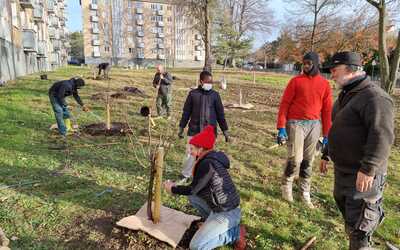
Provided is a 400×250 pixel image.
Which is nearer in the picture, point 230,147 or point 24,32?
point 230,147

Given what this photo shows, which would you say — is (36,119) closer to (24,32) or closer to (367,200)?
(367,200)

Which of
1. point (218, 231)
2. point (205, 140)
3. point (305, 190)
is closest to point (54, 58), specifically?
point (305, 190)

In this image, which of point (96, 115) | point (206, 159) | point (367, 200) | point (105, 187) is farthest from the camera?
point (96, 115)

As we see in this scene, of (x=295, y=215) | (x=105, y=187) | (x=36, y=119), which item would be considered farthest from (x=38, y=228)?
(x=36, y=119)

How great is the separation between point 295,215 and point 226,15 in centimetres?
3885

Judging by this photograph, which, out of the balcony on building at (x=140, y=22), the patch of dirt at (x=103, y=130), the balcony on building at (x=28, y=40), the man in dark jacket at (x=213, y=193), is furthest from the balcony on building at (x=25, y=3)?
the balcony on building at (x=140, y=22)

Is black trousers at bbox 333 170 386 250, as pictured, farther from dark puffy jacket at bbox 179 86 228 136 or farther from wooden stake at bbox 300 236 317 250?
dark puffy jacket at bbox 179 86 228 136

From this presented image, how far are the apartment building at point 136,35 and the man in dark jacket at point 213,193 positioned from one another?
69.2m

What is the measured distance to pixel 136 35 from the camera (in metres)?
78.8

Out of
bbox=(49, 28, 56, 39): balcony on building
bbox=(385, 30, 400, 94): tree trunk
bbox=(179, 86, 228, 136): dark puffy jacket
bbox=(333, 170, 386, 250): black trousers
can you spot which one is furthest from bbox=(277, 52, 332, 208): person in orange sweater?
bbox=(49, 28, 56, 39): balcony on building

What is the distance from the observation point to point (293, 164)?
15.3 ft

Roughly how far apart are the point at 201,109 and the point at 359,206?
9.09ft

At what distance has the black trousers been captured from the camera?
2.83m

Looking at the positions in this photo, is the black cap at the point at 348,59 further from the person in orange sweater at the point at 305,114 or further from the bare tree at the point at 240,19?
the bare tree at the point at 240,19
